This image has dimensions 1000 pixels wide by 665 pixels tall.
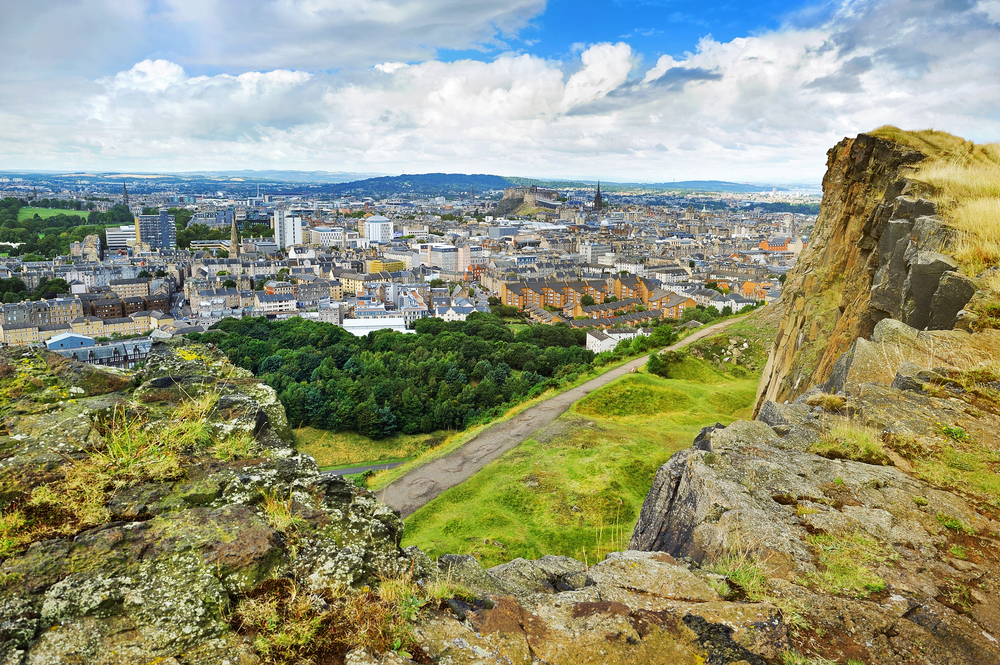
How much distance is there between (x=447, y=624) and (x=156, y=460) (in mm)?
1932

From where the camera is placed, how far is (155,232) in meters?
146

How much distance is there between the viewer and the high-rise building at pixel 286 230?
157m

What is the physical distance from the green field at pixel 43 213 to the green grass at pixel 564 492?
574 ft

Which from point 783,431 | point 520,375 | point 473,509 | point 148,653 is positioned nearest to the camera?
point 148,653

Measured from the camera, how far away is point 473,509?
13.1 meters

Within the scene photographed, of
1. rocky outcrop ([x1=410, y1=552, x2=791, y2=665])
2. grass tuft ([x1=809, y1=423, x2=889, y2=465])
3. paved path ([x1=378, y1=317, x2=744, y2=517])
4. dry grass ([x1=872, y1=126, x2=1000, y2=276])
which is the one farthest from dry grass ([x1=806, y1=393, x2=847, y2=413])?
paved path ([x1=378, y1=317, x2=744, y2=517])

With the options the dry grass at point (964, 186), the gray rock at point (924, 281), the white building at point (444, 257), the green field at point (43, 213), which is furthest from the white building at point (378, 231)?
the gray rock at point (924, 281)

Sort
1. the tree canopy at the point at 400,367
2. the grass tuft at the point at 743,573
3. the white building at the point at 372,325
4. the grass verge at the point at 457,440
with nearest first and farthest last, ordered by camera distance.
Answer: the grass tuft at the point at 743,573 < the grass verge at the point at 457,440 < the tree canopy at the point at 400,367 < the white building at the point at 372,325

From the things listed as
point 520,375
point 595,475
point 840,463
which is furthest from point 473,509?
point 520,375

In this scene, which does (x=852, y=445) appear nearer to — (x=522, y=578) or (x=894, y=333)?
(x=894, y=333)

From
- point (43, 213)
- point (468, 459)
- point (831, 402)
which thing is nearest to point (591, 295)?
point (468, 459)

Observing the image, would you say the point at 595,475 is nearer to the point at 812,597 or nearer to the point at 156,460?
the point at 812,597

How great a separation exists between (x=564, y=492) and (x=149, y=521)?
440 inches

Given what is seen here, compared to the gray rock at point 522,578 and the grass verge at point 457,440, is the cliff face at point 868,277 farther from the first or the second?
the grass verge at point 457,440
